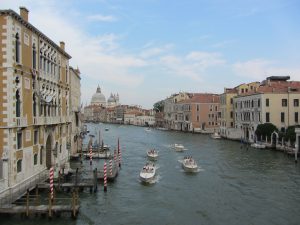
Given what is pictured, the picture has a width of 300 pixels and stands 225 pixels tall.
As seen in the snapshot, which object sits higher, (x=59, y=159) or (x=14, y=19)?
(x=14, y=19)

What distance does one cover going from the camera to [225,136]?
6141 cm

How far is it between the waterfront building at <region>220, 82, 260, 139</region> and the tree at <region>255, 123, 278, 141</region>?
37.1 ft

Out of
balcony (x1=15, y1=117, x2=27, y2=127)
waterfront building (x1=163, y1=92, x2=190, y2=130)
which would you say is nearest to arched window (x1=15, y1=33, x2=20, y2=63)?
balcony (x1=15, y1=117, x2=27, y2=127)

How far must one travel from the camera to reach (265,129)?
4544cm

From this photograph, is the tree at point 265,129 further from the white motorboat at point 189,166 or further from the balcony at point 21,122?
the balcony at point 21,122

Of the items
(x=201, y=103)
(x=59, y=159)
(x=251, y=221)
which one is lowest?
(x=251, y=221)

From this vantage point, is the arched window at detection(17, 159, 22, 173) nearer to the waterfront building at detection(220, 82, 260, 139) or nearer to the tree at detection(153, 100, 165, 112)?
the waterfront building at detection(220, 82, 260, 139)

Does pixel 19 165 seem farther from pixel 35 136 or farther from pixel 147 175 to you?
pixel 147 175

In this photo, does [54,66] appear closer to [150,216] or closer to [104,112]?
[150,216]

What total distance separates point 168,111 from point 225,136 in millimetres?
40661

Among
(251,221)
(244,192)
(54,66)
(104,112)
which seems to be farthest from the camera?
(104,112)

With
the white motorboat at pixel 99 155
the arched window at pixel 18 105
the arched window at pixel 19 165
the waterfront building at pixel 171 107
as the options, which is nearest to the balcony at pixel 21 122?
the arched window at pixel 18 105

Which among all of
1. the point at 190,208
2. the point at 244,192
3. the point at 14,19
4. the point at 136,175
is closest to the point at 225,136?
the point at 136,175

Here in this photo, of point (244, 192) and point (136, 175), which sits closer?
point (244, 192)
